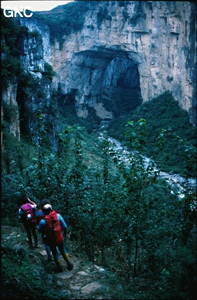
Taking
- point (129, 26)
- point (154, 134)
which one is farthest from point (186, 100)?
point (129, 26)

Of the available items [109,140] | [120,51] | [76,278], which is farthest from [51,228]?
[120,51]

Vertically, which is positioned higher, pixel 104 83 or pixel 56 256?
pixel 104 83

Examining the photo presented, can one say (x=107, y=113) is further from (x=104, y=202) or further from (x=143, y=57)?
(x=104, y=202)

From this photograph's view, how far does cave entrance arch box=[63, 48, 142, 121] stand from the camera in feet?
104

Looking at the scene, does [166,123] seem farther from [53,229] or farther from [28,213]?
[53,229]

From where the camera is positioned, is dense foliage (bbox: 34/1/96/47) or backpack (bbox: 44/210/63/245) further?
dense foliage (bbox: 34/1/96/47)

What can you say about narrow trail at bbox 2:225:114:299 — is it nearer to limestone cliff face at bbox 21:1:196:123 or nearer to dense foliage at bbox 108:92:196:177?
dense foliage at bbox 108:92:196:177

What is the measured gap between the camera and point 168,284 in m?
3.71

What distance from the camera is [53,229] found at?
4.06 metres

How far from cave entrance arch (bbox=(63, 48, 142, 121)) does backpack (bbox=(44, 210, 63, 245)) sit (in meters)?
28.9

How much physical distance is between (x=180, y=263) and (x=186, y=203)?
2.76 feet

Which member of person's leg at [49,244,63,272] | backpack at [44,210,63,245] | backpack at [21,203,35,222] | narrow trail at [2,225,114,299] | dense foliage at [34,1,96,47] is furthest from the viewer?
dense foliage at [34,1,96,47]

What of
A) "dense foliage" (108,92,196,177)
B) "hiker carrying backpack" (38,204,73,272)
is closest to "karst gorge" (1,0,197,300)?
"dense foliage" (108,92,196,177)

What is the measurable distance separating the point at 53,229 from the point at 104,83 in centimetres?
3200
